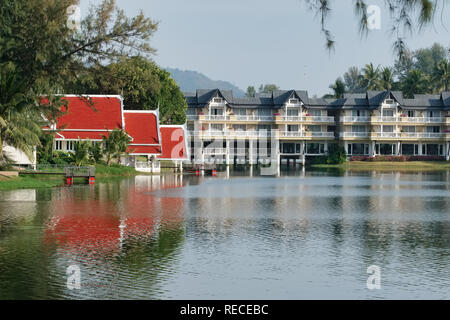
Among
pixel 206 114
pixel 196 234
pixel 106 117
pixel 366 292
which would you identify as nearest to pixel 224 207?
pixel 196 234

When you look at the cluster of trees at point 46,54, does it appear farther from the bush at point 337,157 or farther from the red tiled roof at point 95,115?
the bush at point 337,157

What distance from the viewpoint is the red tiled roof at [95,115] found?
64.1 m

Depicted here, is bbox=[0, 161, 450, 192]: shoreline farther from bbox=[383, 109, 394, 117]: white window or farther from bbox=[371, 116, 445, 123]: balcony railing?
bbox=[383, 109, 394, 117]: white window

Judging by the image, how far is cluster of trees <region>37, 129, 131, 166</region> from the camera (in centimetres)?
5162

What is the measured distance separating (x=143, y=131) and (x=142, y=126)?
85cm

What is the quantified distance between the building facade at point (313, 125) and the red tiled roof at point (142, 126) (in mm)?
34459

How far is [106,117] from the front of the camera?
216 feet

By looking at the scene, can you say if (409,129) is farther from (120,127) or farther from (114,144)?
(114,144)

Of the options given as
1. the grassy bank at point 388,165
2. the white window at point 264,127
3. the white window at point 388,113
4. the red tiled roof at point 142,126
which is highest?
the white window at point 388,113

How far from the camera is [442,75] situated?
126 metres

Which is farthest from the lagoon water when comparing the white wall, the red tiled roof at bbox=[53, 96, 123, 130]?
the red tiled roof at bbox=[53, 96, 123, 130]

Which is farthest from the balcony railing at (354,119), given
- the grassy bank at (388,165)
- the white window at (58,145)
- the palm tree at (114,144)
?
the white window at (58,145)

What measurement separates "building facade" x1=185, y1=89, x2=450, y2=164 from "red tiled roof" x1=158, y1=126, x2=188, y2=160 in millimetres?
30239

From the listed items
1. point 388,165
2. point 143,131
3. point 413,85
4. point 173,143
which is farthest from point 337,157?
point 143,131
